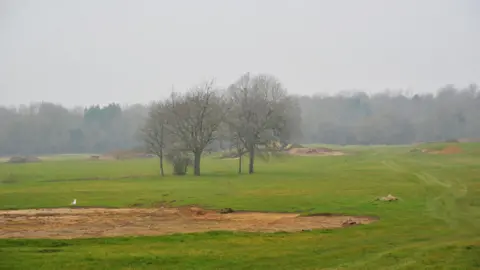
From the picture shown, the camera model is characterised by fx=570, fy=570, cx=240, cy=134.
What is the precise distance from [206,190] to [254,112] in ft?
82.0

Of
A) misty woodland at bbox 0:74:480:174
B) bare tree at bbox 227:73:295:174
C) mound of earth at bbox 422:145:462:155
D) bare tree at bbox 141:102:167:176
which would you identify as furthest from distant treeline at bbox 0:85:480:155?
bare tree at bbox 141:102:167:176

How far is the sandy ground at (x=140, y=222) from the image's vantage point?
25094mm

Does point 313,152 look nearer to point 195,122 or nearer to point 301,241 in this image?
point 195,122

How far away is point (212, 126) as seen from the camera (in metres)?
66.0

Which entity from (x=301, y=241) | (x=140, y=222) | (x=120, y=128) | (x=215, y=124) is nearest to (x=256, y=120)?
(x=215, y=124)


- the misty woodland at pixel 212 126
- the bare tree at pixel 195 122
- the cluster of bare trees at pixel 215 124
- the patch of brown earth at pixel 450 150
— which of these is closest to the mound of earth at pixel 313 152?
the misty woodland at pixel 212 126

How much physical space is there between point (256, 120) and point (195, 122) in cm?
738

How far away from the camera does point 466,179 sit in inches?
1836

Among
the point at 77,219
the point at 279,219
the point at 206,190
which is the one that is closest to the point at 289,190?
the point at 206,190

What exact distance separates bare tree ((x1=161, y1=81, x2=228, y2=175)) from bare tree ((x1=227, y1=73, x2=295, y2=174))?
237cm

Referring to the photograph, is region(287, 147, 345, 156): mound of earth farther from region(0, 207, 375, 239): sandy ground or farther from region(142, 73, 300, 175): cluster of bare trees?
region(0, 207, 375, 239): sandy ground

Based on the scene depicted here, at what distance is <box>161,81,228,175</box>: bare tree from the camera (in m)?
65.8

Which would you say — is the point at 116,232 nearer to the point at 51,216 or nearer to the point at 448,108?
the point at 51,216

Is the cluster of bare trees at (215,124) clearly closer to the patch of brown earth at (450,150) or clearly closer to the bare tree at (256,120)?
the bare tree at (256,120)
